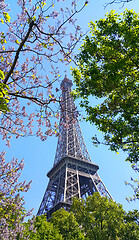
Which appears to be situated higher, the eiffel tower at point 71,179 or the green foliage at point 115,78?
the eiffel tower at point 71,179

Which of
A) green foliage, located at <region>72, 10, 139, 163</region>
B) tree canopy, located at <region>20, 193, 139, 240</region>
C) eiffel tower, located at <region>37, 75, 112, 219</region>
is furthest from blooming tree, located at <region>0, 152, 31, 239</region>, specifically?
eiffel tower, located at <region>37, 75, 112, 219</region>

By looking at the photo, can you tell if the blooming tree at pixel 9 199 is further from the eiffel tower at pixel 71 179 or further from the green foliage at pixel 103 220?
the eiffel tower at pixel 71 179

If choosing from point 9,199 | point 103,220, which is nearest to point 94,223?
point 103,220

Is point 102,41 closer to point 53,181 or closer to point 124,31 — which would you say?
point 124,31

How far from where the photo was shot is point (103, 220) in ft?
63.7

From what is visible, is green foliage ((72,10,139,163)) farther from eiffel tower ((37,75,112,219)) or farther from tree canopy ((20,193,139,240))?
eiffel tower ((37,75,112,219))

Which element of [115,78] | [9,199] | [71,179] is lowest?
[9,199]

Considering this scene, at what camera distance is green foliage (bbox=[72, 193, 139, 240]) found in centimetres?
1770

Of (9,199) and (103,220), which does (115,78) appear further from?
(103,220)

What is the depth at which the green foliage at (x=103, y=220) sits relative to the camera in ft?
58.1

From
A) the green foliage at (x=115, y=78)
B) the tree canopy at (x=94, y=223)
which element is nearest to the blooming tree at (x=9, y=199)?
the green foliage at (x=115, y=78)

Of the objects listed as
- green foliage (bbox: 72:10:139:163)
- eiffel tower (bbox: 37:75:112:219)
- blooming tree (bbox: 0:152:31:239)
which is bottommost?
blooming tree (bbox: 0:152:31:239)

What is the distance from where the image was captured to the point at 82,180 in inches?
1646

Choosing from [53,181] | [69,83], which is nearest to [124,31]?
[53,181]
